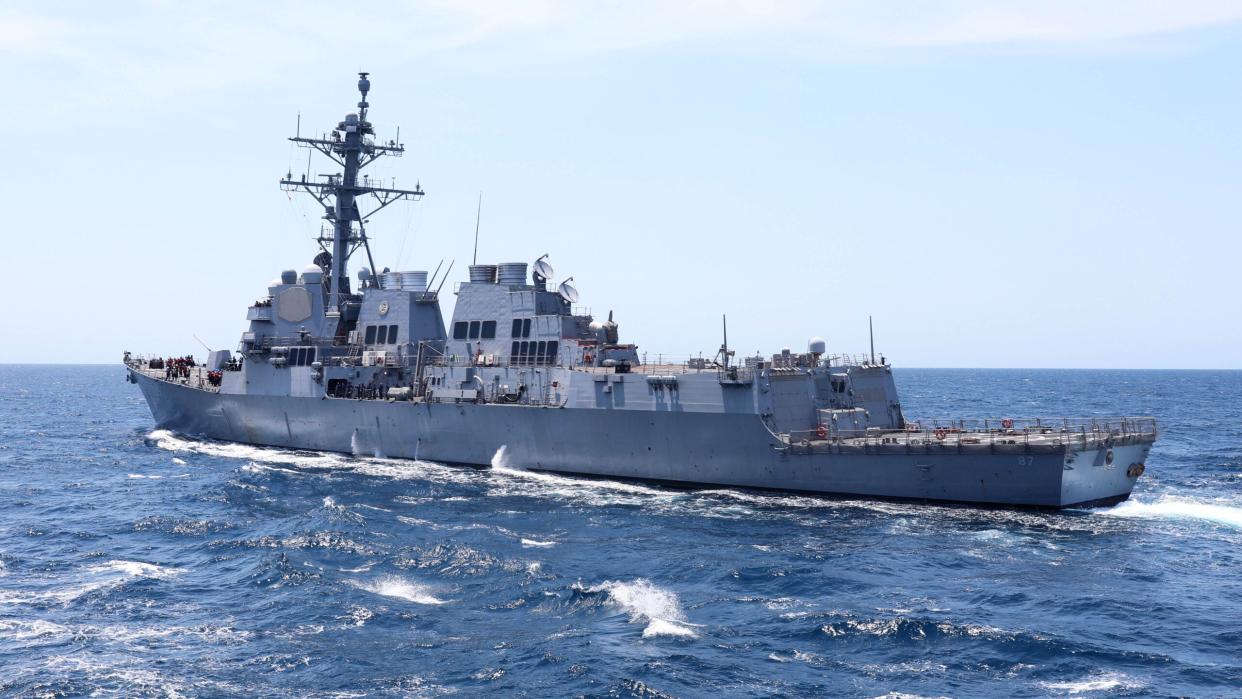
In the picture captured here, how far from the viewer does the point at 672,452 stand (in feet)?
101

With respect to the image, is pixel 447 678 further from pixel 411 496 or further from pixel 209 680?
pixel 411 496

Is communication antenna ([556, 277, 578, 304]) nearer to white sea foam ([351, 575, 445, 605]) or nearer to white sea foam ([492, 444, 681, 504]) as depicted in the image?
white sea foam ([492, 444, 681, 504])

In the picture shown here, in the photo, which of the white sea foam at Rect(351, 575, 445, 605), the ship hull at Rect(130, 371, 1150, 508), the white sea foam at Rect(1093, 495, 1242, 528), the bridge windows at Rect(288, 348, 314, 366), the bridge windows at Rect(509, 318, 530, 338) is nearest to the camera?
the white sea foam at Rect(351, 575, 445, 605)

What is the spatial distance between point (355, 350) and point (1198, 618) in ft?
104

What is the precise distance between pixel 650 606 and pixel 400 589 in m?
5.19

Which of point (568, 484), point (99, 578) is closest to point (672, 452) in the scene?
point (568, 484)

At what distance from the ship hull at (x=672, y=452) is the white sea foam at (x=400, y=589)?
460 inches

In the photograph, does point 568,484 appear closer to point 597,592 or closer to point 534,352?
point 534,352

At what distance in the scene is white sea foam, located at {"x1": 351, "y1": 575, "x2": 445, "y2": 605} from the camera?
1947 cm

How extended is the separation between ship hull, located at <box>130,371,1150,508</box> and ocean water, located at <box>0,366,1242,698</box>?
63 cm

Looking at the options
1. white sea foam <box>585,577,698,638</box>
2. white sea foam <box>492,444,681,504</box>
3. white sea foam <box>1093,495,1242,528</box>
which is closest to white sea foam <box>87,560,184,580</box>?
white sea foam <box>585,577,698,638</box>

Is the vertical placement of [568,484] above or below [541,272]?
below

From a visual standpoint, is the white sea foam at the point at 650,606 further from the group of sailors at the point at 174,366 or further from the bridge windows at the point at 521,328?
the group of sailors at the point at 174,366

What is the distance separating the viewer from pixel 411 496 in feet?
99.8
